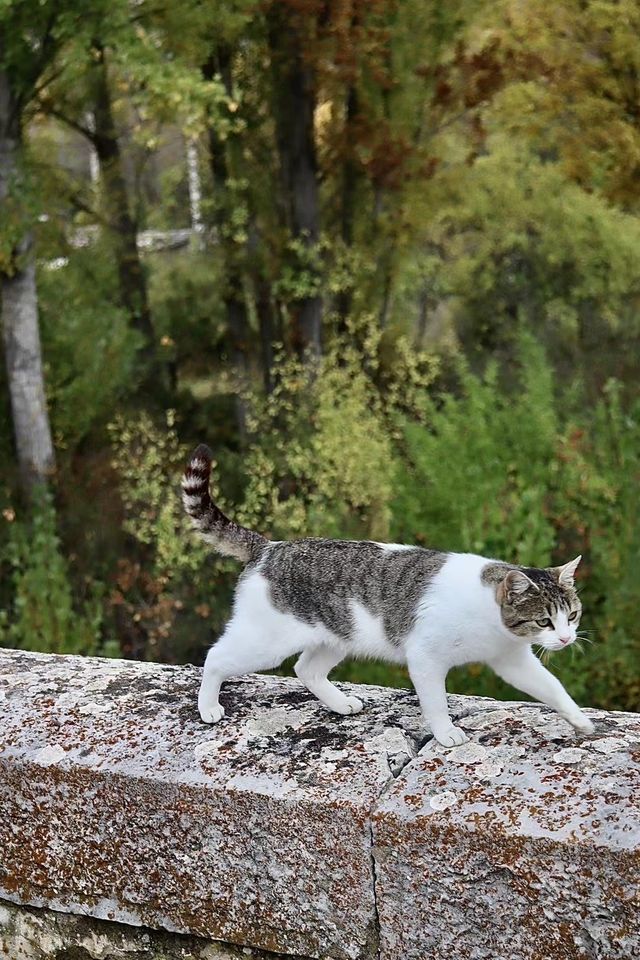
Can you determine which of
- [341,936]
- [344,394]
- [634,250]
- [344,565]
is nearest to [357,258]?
[344,394]

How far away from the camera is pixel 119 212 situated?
12.0 m

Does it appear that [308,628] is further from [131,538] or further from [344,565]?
[131,538]

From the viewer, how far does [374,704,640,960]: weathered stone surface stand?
183 cm

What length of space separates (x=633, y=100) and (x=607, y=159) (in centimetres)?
62

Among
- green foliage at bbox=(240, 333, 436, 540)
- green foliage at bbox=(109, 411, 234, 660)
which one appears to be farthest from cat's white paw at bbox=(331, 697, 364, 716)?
green foliage at bbox=(109, 411, 234, 660)

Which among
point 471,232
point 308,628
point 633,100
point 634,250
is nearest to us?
point 308,628

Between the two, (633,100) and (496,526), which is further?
(633,100)

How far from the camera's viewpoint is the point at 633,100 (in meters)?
9.64

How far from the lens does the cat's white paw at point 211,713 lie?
239 centimetres

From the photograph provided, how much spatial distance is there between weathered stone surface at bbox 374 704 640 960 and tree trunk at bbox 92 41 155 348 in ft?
32.4

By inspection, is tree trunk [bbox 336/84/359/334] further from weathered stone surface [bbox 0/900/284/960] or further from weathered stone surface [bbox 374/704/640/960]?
weathered stone surface [bbox 374/704/640/960]

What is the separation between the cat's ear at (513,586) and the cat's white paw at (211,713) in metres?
0.67

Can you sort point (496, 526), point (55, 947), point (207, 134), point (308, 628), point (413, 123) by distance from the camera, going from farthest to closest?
point (207, 134) → point (413, 123) → point (496, 526) → point (308, 628) → point (55, 947)

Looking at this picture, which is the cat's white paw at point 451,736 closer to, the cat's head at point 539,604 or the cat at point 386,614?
the cat at point 386,614
